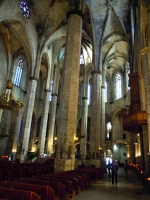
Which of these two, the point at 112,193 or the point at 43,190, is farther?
the point at 112,193

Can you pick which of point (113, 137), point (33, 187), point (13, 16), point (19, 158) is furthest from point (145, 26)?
point (113, 137)

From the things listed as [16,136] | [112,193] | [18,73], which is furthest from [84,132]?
[112,193]

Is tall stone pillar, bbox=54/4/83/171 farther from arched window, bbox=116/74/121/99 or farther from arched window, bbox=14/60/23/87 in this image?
arched window, bbox=116/74/121/99

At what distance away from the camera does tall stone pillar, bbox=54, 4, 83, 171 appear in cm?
851

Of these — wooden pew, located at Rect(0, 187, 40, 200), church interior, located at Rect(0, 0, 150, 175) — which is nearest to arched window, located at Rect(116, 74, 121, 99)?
church interior, located at Rect(0, 0, 150, 175)

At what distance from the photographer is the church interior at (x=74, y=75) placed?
32.6 ft

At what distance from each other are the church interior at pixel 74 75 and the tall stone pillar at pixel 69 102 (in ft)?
0.16

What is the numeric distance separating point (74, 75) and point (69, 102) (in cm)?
186

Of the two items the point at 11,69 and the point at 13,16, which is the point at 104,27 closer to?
the point at 13,16

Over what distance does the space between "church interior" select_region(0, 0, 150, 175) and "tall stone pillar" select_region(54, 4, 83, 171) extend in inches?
2.0

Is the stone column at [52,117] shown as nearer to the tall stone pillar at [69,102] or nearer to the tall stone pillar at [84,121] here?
the tall stone pillar at [84,121]

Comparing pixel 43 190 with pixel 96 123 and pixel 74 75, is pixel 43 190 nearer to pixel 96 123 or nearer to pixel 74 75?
pixel 74 75

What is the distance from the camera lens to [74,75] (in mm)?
9977

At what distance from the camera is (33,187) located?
11.0 feet
